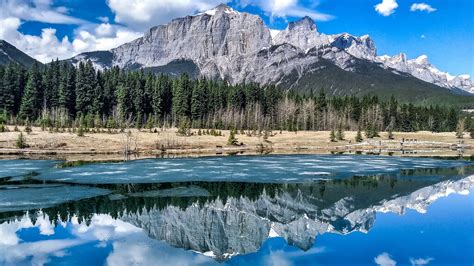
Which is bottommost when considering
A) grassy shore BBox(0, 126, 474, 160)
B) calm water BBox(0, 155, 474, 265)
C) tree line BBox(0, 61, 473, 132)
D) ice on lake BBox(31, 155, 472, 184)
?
calm water BBox(0, 155, 474, 265)

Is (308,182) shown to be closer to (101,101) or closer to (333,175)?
(333,175)

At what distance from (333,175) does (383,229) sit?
24.2 meters

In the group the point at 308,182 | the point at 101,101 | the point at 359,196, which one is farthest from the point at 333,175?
the point at 101,101

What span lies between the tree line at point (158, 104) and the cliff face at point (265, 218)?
8157 cm

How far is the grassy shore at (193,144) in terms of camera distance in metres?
84.2

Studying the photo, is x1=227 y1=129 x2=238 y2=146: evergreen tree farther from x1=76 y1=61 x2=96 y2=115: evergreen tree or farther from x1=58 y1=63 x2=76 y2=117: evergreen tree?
x1=58 y1=63 x2=76 y2=117: evergreen tree

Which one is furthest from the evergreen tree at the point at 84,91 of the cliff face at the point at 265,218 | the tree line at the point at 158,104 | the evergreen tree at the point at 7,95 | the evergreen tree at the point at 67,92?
the cliff face at the point at 265,218

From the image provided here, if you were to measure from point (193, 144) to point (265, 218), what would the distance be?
7364 cm

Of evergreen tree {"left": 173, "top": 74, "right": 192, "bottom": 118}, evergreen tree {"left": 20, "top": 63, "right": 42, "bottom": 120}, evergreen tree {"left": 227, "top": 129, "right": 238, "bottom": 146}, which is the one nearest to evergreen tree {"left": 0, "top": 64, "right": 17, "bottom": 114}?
evergreen tree {"left": 20, "top": 63, "right": 42, "bottom": 120}

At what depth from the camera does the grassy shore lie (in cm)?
8419

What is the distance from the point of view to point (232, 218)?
31.3 m

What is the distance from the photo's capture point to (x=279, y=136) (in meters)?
124

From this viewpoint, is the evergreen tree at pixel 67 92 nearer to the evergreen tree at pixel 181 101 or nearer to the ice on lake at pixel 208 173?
the evergreen tree at pixel 181 101

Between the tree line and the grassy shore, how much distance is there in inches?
501
